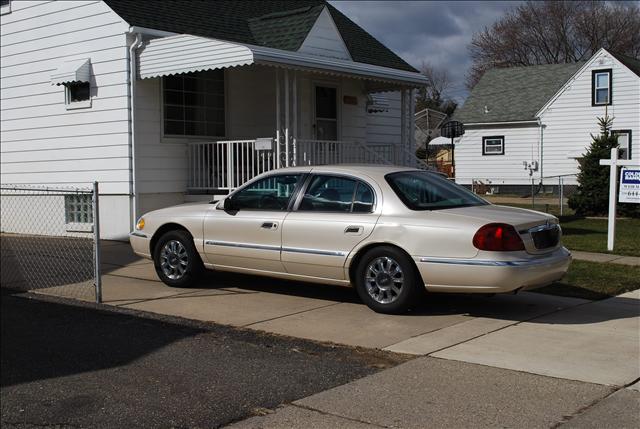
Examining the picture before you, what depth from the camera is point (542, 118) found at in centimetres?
3203

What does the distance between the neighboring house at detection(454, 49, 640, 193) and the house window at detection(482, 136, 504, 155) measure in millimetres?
47

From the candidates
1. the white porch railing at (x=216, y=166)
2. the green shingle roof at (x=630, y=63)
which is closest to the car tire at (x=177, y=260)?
the white porch railing at (x=216, y=166)

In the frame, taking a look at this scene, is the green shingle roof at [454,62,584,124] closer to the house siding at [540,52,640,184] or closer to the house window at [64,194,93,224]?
the house siding at [540,52,640,184]

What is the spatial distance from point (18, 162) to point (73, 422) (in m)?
12.1

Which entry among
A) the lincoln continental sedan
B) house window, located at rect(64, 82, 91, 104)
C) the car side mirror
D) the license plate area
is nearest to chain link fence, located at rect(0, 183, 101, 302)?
the lincoln continental sedan

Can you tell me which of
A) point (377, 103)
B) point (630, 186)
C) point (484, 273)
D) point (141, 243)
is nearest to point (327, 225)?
point (484, 273)

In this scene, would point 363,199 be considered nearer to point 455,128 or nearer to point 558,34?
point 455,128

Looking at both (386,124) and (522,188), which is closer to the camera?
(386,124)

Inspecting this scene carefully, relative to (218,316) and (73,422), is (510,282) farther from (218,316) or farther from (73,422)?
(73,422)

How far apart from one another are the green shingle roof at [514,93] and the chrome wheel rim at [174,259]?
26290mm

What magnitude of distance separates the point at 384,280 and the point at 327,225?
873mm

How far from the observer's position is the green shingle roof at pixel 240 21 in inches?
546

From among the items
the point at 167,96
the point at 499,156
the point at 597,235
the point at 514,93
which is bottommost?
the point at 597,235

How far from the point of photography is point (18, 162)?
15484mm
